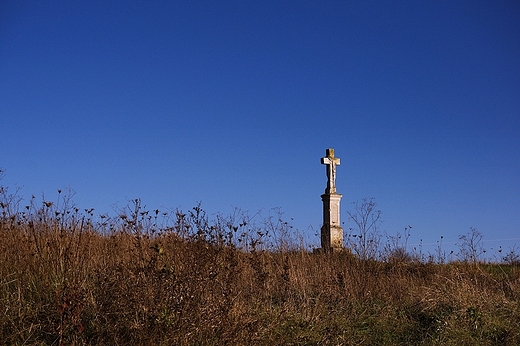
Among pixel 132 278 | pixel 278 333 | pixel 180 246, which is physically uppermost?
pixel 180 246

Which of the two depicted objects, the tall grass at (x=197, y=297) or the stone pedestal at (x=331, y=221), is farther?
the stone pedestal at (x=331, y=221)

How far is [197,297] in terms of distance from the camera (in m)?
5.68

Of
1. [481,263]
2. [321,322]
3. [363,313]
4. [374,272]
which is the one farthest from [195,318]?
[481,263]

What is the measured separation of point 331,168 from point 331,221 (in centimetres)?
148

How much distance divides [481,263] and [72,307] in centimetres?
1114

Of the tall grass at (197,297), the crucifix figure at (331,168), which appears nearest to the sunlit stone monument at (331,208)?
the crucifix figure at (331,168)

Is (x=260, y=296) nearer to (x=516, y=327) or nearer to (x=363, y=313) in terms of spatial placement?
(x=363, y=313)

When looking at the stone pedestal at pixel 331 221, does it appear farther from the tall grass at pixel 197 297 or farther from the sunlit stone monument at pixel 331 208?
the tall grass at pixel 197 297

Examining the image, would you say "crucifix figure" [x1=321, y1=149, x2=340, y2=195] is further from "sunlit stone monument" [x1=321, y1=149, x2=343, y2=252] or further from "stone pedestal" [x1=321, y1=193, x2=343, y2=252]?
"stone pedestal" [x1=321, y1=193, x2=343, y2=252]

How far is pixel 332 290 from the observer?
27.1ft

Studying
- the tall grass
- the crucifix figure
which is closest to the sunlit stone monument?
the crucifix figure

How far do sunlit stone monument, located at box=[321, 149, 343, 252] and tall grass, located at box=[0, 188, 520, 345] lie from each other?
4439 mm

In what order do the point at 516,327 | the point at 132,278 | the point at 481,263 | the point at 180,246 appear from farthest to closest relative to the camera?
1. the point at 481,263
2. the point at 516,327
3. the point at 180,246
4. the point at 132,278

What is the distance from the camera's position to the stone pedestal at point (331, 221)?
14.6 metres
